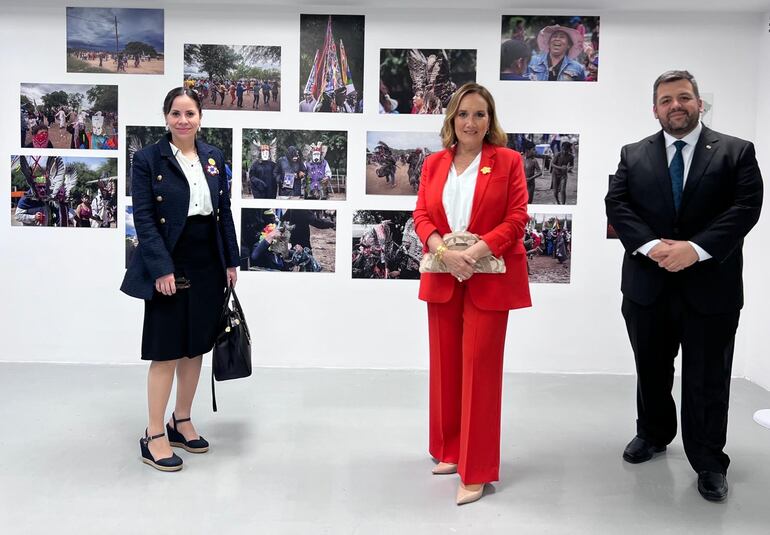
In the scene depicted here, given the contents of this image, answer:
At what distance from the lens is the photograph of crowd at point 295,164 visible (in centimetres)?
545

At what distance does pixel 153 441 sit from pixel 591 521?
2.15 meters

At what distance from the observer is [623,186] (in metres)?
3.37

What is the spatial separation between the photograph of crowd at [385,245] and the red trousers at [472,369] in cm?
221

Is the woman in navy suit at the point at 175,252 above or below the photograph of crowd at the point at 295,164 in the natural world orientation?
below

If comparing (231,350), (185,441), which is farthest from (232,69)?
(185,441)

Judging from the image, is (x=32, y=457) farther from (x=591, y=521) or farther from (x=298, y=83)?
(x=298, y=83)

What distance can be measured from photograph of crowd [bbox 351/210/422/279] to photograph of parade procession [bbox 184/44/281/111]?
1.28 metres

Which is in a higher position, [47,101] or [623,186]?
[47,101]

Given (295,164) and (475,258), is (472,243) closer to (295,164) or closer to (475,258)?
(475,258)

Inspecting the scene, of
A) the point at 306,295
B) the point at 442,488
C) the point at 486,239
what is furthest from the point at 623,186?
the point at 306,295

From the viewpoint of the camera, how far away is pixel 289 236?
551 centimetres

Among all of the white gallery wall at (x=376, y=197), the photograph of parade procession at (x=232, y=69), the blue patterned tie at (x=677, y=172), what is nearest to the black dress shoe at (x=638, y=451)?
the blue patterned tie at (x=677, y=172)

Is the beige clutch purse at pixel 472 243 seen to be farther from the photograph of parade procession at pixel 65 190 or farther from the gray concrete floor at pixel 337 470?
the photograph of parade procession at pixel 65 190

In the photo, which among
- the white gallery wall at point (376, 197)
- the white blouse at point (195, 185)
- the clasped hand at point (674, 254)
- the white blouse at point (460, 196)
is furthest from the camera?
the white gallery wall at point (376, 197)
